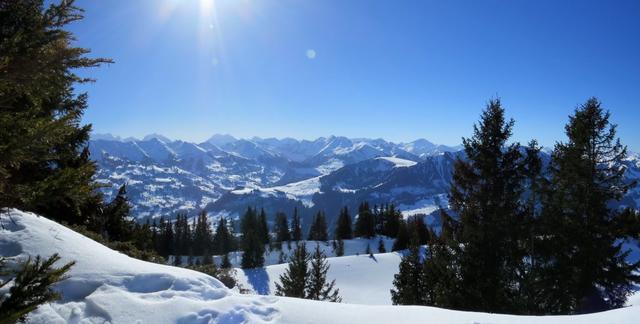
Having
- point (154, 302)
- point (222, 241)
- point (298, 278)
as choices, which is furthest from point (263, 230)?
point (154, 302)

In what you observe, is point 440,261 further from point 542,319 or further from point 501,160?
point 542,319

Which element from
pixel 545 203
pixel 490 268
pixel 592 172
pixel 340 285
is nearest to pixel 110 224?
pixel 490 268

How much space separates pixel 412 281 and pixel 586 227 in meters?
12.7

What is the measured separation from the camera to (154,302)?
711 cm

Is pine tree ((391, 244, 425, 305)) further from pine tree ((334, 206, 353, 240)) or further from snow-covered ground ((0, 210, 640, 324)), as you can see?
pine tree ((334, 206, 353, 240))

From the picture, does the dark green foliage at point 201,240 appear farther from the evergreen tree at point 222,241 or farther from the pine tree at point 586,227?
the pine tree at point 586,227

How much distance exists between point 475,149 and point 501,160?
1.19 meters

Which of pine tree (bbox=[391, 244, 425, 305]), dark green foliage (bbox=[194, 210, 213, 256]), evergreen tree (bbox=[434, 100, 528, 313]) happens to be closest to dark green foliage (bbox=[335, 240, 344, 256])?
dark green foliage (bbox=[194, 210, 213, 256])

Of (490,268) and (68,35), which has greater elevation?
(68,35)

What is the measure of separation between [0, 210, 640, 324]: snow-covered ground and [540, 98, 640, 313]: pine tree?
40.2 feet

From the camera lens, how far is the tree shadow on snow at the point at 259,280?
158 feet

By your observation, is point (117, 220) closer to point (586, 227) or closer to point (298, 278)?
point (298, 278)

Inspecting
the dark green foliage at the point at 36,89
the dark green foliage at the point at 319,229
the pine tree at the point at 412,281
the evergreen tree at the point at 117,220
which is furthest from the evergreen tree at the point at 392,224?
the dark green foliage at the point at 36,89

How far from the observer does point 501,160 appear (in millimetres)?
17281
